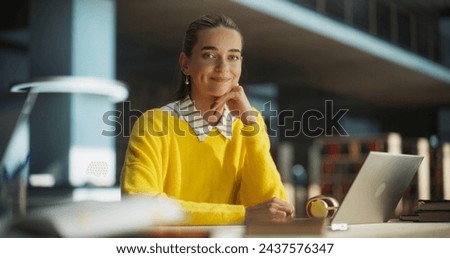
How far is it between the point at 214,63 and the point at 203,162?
14.9 inches

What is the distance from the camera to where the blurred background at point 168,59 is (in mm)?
3244

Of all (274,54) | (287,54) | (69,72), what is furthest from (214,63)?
(287,54)

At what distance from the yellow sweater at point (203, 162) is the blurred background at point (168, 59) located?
8.1 inches

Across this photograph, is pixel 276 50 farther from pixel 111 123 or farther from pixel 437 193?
pixel 111 123

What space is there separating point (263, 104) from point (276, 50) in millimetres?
1657

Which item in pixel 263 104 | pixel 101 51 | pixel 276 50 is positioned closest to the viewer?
pixel 263 104

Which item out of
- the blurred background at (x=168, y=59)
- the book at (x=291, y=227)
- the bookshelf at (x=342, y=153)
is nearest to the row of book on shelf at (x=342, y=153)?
the bookshelf at (x=342, y=153)

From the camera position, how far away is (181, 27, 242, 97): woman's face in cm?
267

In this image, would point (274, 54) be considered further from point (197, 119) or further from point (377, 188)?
point (377, 188)

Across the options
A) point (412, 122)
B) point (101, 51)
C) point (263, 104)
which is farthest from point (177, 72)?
point (412, 122)

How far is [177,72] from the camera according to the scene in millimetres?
2785

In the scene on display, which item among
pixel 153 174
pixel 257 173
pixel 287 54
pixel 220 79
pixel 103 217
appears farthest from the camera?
pixel 287 54

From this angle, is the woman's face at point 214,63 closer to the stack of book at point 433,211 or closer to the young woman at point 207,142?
the young woman at point 207,142

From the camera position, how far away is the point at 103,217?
123 inches
